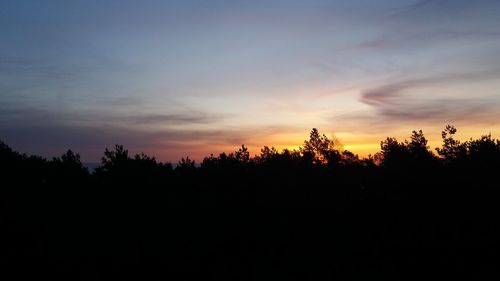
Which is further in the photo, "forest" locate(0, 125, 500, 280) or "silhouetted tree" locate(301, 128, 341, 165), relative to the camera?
"silhouetted tree" locate(301, 128, 341, 165)

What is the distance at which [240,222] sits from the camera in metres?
17.8

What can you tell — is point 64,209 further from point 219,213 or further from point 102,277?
point 219,213

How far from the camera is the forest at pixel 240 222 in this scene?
1606 centimetres

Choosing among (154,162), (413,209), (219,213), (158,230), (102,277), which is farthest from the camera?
(154,162)

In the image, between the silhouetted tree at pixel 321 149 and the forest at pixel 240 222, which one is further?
the silhouetted tree at pixel 321 149

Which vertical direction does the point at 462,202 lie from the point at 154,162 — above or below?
below

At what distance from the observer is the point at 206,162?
23.8 metres

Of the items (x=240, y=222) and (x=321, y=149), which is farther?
(x=321, y=149)

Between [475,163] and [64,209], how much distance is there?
20.7 m

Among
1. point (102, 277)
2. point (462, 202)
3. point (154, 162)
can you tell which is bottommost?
point (102, 277)

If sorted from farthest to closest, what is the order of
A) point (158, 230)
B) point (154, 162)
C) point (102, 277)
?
1. point (154, 162)
2. point (158, 230)
3. point (102, 277)

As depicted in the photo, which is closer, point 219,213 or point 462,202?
point 219,213

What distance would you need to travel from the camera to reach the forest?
16.1 metres

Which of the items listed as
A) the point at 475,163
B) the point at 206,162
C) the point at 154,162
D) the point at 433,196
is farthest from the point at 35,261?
the point at 475,163
